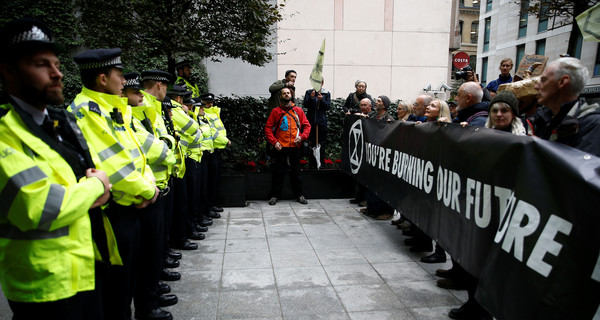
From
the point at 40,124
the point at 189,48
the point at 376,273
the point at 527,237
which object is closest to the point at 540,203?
the point at 527,237

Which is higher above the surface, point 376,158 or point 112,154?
point 112,154

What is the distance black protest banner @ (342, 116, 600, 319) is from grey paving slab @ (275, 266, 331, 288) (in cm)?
127

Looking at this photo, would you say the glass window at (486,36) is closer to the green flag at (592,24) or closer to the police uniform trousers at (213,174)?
the police uniform trousers at (213,174)

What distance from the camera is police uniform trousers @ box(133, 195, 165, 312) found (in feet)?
10.4

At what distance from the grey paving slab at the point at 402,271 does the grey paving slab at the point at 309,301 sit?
78 cm

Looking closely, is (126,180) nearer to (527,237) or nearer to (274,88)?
(527,237)

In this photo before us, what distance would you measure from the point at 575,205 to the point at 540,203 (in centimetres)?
26

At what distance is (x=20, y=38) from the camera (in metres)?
1.80

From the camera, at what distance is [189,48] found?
6406 mm

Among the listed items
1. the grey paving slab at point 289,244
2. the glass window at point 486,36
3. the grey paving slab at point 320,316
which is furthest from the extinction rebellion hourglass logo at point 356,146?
the glass window at point 486,36

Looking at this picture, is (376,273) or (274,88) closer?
(376,273)

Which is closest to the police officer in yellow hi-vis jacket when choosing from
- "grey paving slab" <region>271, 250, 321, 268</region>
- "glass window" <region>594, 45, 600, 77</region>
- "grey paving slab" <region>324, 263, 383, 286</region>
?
"grey paving slab" <region>324, 263, 383, 286</region>

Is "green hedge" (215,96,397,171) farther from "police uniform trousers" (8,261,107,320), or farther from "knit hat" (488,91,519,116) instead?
"police uniform trousers" (8,261,107,320)

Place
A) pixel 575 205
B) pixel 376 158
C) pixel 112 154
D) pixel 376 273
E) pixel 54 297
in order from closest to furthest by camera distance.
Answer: pixel 54 297, pixel 575 205, pixel 112 154, pixel 376 273, pixel 376 158
